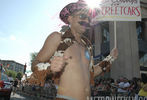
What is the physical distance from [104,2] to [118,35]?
1057 cm

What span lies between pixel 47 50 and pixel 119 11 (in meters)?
2.84

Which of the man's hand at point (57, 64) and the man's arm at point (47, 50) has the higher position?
the man's arm at point (47, 50)

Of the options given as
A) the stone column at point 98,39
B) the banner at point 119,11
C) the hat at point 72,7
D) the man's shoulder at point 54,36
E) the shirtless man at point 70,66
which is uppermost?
the stone column at point 98,39

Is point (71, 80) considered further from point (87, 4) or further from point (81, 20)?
point (87, 4)

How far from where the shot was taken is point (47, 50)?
182 centimetres

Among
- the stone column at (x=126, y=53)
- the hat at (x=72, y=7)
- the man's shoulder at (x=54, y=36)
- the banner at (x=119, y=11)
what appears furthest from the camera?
the stone column at (x=126, y=53)

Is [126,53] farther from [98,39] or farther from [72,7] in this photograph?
[72,7]

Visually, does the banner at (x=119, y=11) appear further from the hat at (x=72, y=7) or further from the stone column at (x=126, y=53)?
the stone column at (x=126, y=53)

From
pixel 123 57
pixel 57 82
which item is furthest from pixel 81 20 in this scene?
pixel 123 57

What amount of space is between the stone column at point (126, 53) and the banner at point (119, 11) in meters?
9.66

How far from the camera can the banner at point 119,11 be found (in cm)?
405

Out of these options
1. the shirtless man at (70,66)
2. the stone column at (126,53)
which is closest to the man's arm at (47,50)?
the shirtless man at (70,66)

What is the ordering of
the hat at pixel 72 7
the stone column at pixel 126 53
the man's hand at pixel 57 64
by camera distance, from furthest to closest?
1. the stone column at pixel 126 53
2. the hat at pixel 72 7
3. the man's hand at pixel 57 64

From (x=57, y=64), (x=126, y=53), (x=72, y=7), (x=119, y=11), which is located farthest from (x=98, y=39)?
(x=57, y=64)
